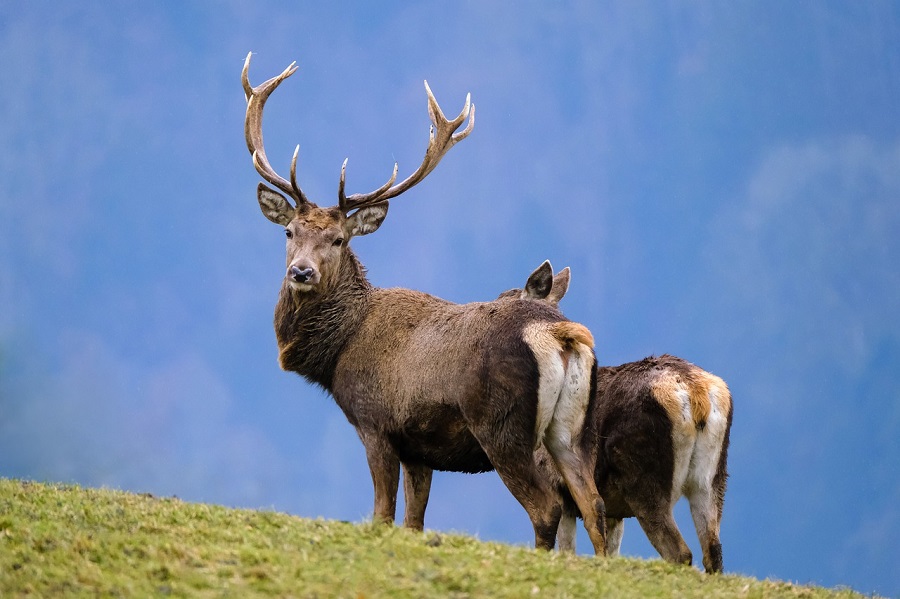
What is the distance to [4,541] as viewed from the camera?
9031 millimetres

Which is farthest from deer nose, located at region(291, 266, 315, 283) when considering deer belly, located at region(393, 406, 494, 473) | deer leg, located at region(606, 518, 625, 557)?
deer leg, located at region(606, 518, 625, 557)

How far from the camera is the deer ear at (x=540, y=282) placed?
14047 millimetres

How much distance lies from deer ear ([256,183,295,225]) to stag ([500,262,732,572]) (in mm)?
3211

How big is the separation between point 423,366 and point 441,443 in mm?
741

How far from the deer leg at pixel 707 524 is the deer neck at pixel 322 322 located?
387 centimetres

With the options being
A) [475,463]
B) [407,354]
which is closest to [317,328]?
[407,354]

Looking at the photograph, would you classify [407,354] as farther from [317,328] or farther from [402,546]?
[402,546]

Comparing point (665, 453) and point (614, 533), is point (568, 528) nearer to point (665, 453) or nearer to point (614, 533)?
point (614, 533)

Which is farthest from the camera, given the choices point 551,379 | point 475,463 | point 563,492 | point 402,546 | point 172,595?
point 563,492

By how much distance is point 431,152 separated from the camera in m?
13.7

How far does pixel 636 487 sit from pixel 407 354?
8.95 ft

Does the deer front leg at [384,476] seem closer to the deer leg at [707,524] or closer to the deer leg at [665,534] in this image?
the deer leg at [665,534]

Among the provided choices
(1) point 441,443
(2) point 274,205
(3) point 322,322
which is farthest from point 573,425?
(2) point 274,205

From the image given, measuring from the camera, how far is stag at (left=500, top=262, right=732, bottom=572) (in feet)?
38.4
